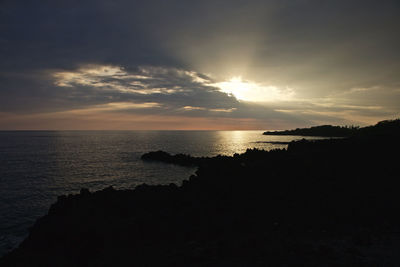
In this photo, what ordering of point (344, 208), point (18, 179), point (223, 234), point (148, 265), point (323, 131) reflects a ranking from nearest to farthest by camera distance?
point (148, 265)
point (223, 234)
point (344, 208)
point (18, 179)
point (323, 131)

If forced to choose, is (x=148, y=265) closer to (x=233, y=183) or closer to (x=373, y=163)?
(x=233, y=183)

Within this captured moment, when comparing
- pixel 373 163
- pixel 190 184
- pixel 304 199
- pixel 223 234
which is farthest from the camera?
pixel 190 184

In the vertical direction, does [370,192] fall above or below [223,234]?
above

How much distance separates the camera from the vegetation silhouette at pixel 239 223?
344 inches

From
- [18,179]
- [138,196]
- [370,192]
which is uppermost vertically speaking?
[370,192]

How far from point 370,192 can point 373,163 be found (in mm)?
7796

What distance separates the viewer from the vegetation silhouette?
344 inches

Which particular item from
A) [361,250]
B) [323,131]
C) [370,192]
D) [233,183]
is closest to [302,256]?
[361,250]

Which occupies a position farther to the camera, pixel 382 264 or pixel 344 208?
pixel 344 208

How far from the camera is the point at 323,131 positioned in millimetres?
197625

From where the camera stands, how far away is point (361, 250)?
8.47 meters

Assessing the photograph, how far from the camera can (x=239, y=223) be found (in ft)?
39.0

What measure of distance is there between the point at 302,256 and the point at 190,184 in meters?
14.8

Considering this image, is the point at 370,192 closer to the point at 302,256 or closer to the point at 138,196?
the point at 302,256
